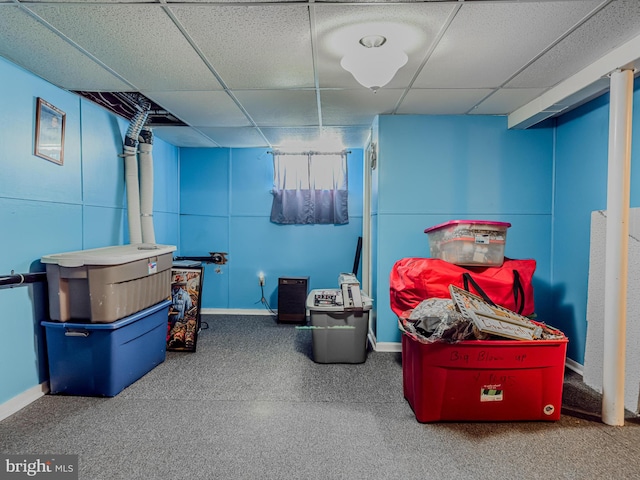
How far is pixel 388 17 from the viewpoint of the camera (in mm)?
1626

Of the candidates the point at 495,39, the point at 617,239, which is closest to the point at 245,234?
the point at 495,39

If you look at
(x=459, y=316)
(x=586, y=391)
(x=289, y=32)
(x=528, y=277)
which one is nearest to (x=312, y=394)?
(x=459, y=316)

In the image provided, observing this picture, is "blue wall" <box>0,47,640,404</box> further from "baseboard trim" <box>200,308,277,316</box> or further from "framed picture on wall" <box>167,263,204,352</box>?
"framed picture on wall" <box>167,263,204,352</box>

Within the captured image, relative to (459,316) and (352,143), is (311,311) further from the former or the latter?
(352,143)

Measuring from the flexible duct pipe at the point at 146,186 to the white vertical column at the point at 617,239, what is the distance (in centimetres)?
360

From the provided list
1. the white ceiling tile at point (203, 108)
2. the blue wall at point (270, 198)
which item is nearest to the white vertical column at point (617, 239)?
the blue wall at point (270, 198)

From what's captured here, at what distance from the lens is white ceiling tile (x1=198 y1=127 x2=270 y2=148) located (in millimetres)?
3562

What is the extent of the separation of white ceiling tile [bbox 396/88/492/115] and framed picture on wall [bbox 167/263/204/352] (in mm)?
2487

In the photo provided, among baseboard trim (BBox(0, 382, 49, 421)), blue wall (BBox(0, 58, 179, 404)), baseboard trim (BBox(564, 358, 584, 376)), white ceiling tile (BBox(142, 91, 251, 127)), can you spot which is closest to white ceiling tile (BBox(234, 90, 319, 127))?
white ceiling tile (BBox(142, 91, 251, 127))

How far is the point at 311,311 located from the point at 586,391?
208 centimetres

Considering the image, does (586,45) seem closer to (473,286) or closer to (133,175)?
(473,286)

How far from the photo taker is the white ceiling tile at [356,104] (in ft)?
8.41

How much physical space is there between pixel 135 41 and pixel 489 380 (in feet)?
9.12

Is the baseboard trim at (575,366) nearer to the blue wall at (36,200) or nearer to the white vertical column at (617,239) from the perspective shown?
the white vertical column at (617,239)
